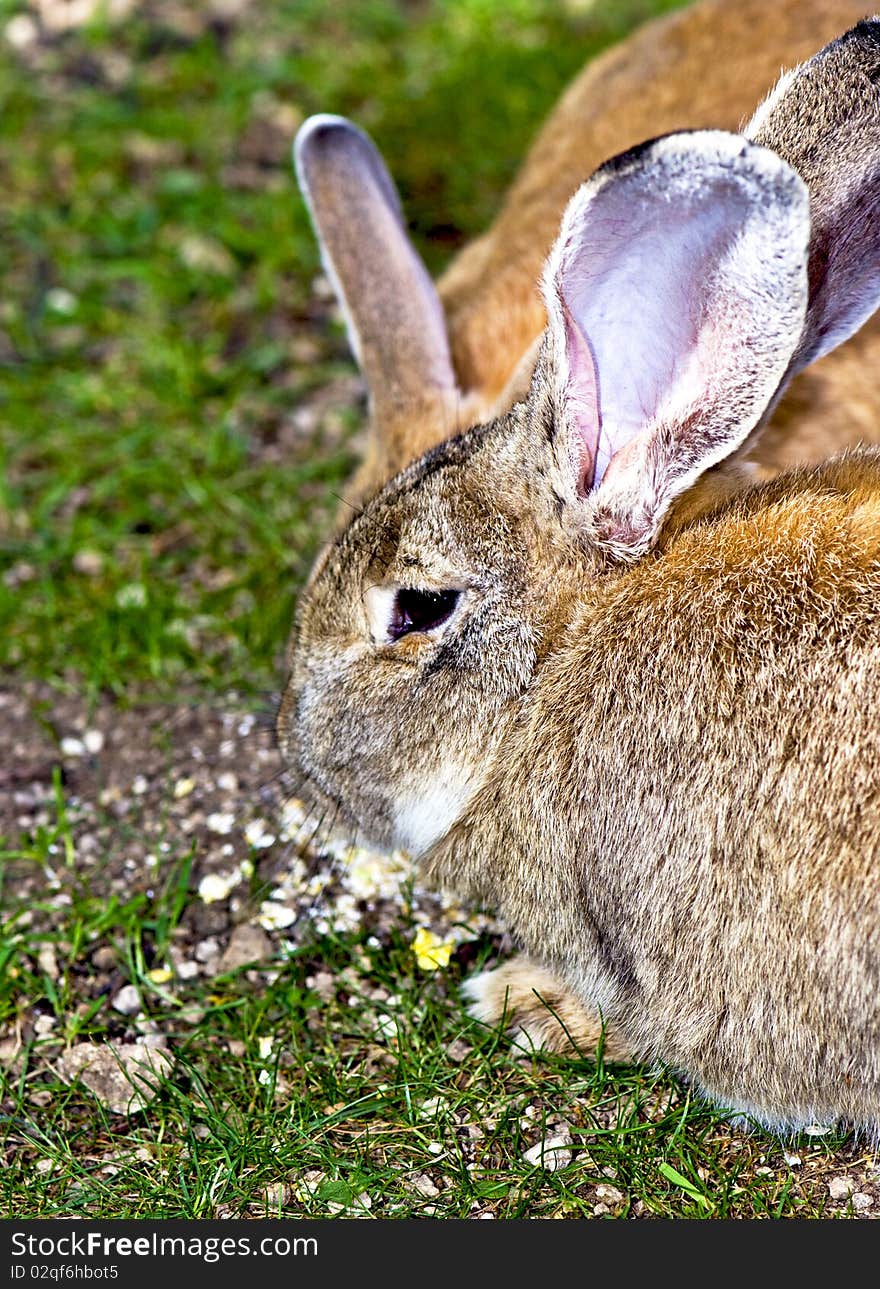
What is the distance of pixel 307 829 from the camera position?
4000 mm

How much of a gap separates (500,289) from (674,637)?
166cm

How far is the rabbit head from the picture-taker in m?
2.71

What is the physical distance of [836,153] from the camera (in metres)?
2.99

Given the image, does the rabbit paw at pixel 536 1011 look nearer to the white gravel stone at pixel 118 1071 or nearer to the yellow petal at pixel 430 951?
the yellow petal at pixel 430 951

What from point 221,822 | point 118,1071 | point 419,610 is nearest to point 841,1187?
point 419,610

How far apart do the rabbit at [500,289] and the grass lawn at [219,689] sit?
0.90 m

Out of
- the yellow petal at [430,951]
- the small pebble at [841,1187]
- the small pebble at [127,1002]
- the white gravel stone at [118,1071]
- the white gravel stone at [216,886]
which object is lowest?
the small pebble at [841,1187]

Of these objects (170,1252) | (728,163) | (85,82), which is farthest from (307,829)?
(85,82)

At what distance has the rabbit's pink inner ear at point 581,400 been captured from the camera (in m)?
2.93

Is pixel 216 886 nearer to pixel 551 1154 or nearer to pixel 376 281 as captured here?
pixel 551 1154

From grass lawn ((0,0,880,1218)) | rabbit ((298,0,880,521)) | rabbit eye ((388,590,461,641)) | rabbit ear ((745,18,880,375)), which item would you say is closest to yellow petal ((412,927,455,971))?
grass lawn ((0,0,880,1218))

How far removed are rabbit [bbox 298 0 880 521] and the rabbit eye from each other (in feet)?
1.89

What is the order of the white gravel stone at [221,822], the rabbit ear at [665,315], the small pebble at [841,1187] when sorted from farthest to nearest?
the white gravel stone at [221,822]
the small pebble at [841,1187]
the rabbit ear at [665,315]

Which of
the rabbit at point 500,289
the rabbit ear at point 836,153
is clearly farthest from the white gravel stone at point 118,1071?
the rabbit ear at point 836,153
